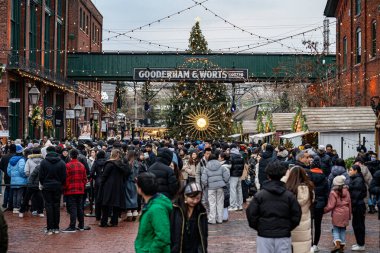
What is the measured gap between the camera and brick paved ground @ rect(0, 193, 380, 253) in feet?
44.3

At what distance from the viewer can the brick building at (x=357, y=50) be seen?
132 ft

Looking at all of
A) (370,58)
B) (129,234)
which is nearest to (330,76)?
(370,58)

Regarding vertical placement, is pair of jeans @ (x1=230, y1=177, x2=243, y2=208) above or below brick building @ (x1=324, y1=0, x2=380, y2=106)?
below

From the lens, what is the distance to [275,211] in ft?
27.4

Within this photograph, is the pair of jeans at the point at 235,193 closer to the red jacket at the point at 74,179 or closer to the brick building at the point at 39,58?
the red jacket at the point at 74,179

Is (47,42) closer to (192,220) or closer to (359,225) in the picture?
(359,225)

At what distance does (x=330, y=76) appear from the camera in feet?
165

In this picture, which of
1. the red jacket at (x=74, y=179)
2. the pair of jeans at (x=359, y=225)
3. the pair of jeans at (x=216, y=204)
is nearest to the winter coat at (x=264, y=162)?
the pair of jeans at (x=216, y=204)

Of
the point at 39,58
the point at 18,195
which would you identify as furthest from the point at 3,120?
the point at 18,195

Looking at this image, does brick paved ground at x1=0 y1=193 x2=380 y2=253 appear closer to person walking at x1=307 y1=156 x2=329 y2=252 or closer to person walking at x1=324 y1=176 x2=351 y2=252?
person walking at x1=307 y1=156 x2=329 y2=252

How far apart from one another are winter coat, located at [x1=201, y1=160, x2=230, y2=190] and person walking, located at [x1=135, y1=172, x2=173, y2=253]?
9.72 m

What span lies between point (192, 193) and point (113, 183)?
818cm

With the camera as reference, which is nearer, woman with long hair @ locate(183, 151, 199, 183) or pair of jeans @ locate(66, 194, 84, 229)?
pair of jeans @ locate(66, 194, 84, 229)

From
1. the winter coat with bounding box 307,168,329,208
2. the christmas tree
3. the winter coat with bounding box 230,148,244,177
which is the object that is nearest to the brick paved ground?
the winter coat with bounding box 307,168,329,208
